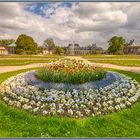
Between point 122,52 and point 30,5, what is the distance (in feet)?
6.47

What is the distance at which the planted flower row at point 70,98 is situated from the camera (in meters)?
5.47

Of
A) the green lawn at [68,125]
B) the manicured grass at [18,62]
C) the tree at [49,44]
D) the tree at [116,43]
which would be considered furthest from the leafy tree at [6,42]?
the tree at [116,43]

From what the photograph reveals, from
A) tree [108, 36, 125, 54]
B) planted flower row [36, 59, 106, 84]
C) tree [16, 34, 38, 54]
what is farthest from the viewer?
planted flower row [36, 59, 106, 84]

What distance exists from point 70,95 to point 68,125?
96cm

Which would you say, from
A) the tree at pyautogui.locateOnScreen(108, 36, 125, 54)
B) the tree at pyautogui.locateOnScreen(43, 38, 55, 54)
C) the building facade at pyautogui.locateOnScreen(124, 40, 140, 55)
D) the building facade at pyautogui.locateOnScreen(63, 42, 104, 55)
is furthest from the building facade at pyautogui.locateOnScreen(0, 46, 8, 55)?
the building facade at pyautogui.locateOnScreen(124, 40, 140, 55)

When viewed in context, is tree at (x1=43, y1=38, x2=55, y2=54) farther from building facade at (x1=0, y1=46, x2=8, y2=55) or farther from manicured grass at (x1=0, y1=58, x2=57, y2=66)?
building facade at (x1=0, y1=46, x2=8, y2=55)

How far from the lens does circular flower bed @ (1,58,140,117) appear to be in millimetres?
5512

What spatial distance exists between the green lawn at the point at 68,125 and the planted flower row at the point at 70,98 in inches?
6.9

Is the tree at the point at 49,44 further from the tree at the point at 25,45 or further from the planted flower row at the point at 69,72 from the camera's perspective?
the planted flower row at the point at 69,72

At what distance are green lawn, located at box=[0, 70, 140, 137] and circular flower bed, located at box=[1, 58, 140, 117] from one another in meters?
0.18

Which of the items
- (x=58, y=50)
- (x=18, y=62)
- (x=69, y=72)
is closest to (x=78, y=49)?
(x=58, y=50)

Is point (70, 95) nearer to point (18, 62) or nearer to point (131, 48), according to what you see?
point (18, 62)

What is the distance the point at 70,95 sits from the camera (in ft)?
19.5

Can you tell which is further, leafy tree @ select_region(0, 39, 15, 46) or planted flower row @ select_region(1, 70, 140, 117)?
leafy tree @ select_region(0, 39, 15, 46)
